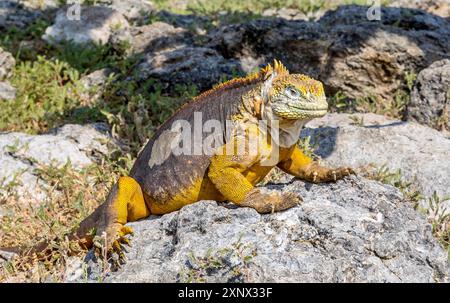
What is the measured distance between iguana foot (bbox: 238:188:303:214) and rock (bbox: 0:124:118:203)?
9.90 ft

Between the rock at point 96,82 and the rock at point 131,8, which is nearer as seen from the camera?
the rock at point 96,82

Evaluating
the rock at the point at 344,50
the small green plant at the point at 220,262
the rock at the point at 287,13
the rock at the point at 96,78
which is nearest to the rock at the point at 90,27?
the rock at the point at 96,78

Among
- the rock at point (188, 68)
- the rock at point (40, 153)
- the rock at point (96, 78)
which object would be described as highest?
the rock at point (188, 68)

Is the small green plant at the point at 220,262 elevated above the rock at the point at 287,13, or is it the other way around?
the small green plant at the point at 220,262

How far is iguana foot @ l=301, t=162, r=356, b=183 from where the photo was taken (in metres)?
4.86

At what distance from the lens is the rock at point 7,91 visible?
880cm

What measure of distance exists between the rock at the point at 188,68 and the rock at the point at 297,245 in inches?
170

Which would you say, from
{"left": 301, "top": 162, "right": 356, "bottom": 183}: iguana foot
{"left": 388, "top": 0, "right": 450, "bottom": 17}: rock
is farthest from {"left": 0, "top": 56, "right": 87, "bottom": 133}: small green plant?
{"left": 388, "top": 0, "right": 450, "bottom": 17}: rock

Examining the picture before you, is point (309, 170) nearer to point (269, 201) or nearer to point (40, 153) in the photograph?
point (269, 201)

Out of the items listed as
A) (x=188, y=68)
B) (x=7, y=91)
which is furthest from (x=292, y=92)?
(x=7, y=91)

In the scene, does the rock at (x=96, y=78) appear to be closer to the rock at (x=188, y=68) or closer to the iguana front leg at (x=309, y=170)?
the rock at (x=188, y=68)

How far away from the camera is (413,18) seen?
9.93 metres

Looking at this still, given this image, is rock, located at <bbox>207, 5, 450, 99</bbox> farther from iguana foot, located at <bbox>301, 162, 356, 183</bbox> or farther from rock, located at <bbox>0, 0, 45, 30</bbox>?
iguana foot, located at <bbox>301, 162, 356, 183</bbox>
